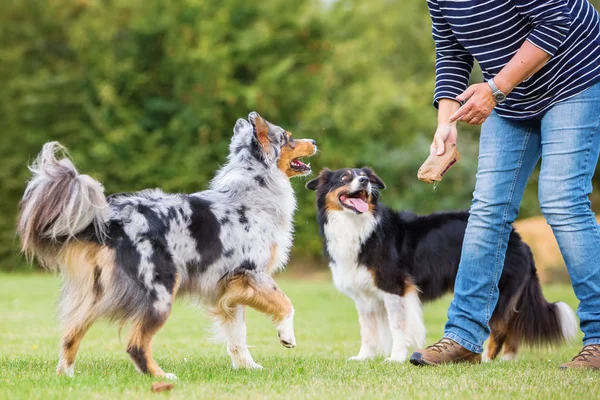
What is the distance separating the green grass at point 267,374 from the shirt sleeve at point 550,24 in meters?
1.74

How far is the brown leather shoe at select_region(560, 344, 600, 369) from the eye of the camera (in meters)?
4.18

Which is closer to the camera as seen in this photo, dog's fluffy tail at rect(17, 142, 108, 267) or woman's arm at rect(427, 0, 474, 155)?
dog's fluffy tail at rect(17, 142, 108, 267)

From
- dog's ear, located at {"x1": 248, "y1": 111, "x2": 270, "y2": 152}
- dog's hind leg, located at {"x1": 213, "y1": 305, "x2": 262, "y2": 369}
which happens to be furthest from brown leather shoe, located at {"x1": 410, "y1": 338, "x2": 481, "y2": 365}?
dog's ear, located at {"x1": 248, "y1": 111, "x2": 270, "y2": 152}

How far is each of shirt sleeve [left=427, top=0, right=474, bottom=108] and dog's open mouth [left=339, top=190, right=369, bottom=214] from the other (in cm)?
168

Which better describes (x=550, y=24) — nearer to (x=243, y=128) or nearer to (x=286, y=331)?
(x=243, y=128)

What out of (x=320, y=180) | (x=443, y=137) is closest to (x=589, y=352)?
(x=443, y=137)

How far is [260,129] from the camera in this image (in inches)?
199

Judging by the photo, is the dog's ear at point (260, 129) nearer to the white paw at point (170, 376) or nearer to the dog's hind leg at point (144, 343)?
Result: the dog's hind leg at point (144, 343)

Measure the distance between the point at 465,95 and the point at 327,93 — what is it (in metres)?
15.3

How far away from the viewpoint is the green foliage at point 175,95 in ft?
57.5

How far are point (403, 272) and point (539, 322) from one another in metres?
1.14

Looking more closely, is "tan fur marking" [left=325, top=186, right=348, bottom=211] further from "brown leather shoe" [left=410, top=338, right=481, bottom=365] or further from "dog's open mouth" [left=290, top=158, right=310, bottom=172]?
"brown leather shoe" [left=410, top=338, right=481, bottom=365]

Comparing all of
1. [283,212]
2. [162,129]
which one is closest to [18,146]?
[162,129]

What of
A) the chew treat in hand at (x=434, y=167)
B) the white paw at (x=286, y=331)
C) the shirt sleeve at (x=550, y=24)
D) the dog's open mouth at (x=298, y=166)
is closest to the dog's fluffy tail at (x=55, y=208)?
the white paw at (x=286, y=331)
